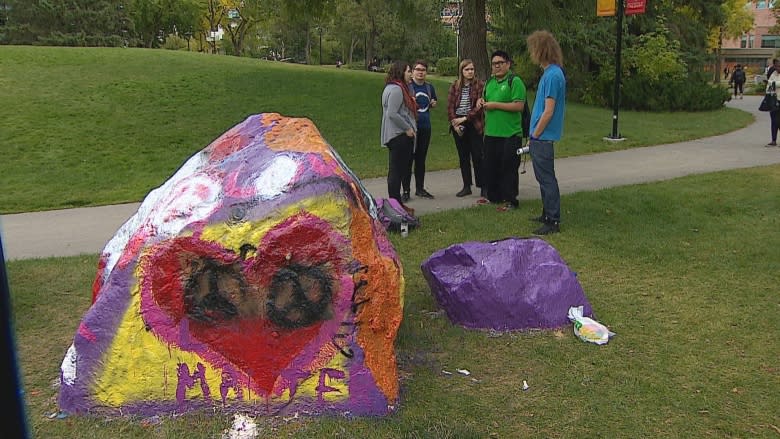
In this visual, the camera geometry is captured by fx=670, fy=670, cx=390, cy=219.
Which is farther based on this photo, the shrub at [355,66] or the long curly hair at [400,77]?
the shrub at [355,66]

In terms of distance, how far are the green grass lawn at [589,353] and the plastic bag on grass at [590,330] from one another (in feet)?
0.16

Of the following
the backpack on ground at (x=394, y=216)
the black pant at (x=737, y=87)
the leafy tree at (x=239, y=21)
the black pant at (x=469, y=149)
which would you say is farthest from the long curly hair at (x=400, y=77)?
the leafy tree at (x=239, y=21)

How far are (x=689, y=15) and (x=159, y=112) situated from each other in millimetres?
21886

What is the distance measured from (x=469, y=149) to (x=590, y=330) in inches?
175

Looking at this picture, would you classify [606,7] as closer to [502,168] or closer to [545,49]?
[502,168]

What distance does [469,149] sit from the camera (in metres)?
8.50

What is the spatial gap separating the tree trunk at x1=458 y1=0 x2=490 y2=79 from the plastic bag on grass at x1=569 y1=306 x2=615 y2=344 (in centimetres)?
1075

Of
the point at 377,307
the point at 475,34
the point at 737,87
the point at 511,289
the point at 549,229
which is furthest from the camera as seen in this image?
the point at 737,87

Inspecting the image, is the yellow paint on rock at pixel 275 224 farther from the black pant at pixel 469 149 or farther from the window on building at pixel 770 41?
the window on building at pixel 770 41

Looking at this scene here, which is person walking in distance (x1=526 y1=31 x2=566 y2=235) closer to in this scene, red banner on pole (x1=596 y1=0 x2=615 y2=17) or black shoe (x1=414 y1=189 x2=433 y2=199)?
black shoe (x1=414 y1=189 x2=433 y2=199)

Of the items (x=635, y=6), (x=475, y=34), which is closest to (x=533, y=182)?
(x=475, y=34)

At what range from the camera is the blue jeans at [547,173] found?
6.48 metres

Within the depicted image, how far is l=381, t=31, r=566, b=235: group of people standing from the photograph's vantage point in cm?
631

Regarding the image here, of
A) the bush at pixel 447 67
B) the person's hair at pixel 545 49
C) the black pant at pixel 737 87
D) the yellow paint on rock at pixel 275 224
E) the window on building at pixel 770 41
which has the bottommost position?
the yellow paint on rock at pixel 275 224
